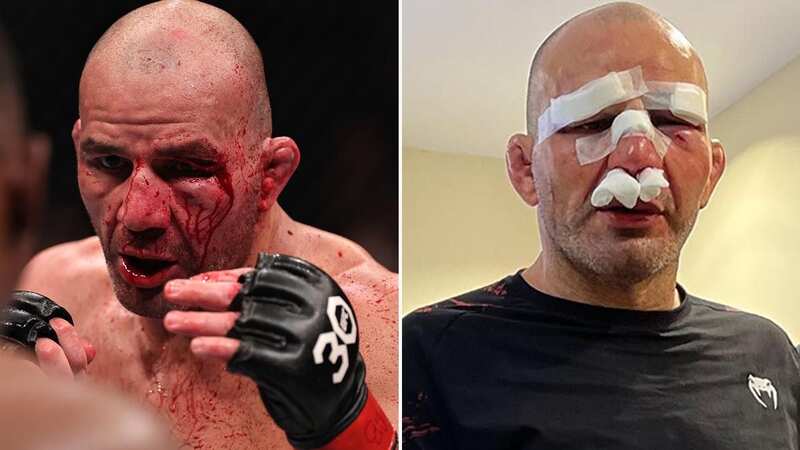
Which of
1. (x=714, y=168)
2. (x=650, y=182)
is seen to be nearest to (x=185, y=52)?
(x=650, y=182)

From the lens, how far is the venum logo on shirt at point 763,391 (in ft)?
4.42

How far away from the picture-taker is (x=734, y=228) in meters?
1.59

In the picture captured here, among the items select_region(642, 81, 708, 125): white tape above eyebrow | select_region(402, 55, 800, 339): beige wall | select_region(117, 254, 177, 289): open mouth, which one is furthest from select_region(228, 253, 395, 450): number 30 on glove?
select_region(642, 81, 708, 125): white tape above eyebrow

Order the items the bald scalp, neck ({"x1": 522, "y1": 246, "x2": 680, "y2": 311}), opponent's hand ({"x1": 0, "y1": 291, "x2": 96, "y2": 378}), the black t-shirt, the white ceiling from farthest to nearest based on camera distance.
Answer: the white ceiling
neck ({"x1": 522, "y1": 246, "x2": 680, "y2": 311})
the black t-shirt
the bald scalp
opponent's hand ({"x1": 0, "y1": 291, "x2": 96, "y2": 378})

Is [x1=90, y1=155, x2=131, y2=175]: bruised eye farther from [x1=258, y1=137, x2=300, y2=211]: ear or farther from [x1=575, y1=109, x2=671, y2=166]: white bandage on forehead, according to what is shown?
[x1=575, y1=109, x2=671, y2=166]: white bandage on forehead

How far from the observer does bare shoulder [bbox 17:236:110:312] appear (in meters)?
1.04

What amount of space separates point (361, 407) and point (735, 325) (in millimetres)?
688

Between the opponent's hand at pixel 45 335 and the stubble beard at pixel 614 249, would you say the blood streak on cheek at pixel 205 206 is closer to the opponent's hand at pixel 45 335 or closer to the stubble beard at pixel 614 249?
the opponent's hand at pixel 45 335

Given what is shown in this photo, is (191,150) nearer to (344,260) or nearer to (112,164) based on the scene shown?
(112,164)

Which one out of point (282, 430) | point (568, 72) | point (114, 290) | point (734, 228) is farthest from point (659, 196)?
point (114, 290)

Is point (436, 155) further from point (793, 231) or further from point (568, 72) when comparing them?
point (793, 231)

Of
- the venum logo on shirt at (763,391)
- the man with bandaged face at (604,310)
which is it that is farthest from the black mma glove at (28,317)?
the venum logo on shirt at (763,391)

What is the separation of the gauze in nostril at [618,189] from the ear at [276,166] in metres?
0.47

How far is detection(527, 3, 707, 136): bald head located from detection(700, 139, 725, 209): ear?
108mm
